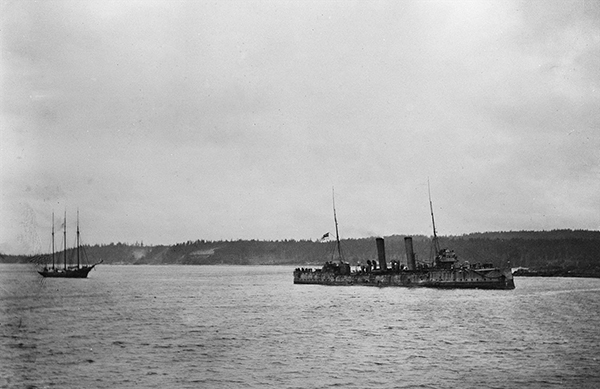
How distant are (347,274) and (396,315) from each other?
5215 cm

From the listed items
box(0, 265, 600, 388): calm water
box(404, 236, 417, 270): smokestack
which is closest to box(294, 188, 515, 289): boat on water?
box(404, 236, 417, 270): smokestack

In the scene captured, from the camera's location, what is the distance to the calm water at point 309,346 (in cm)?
Result: 2695

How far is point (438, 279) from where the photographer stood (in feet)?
278

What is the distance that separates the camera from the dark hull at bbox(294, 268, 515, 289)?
80.4 meters

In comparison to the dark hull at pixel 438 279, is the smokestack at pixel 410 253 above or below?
above

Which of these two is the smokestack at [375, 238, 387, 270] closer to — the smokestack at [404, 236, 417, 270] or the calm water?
the smokestack at [404, 236, 417, 270]

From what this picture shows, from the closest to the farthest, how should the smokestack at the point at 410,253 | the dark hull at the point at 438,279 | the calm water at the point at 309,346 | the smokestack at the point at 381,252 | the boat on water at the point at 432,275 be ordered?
1. the calm water at the point at 309,346
2. the dark hull at the point at 438,279
3. the boat on water at the point at 432,275
4. the smokestack at the point at 410,253
5. the smokestack at the point at 381,252

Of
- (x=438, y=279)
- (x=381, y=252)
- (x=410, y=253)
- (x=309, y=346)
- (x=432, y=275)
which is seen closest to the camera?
(x=309, y=346)

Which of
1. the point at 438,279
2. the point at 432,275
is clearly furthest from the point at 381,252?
the point at 438,279

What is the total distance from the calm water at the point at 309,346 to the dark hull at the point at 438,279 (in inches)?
687

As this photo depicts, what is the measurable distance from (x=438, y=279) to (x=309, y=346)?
2068 inches

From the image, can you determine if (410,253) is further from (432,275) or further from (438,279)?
(438,279)

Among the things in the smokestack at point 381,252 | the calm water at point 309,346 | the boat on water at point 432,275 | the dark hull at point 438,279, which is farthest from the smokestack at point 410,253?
the calm water at point 309,346

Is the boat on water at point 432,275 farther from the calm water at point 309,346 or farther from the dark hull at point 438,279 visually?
the calm water at point 309,346
